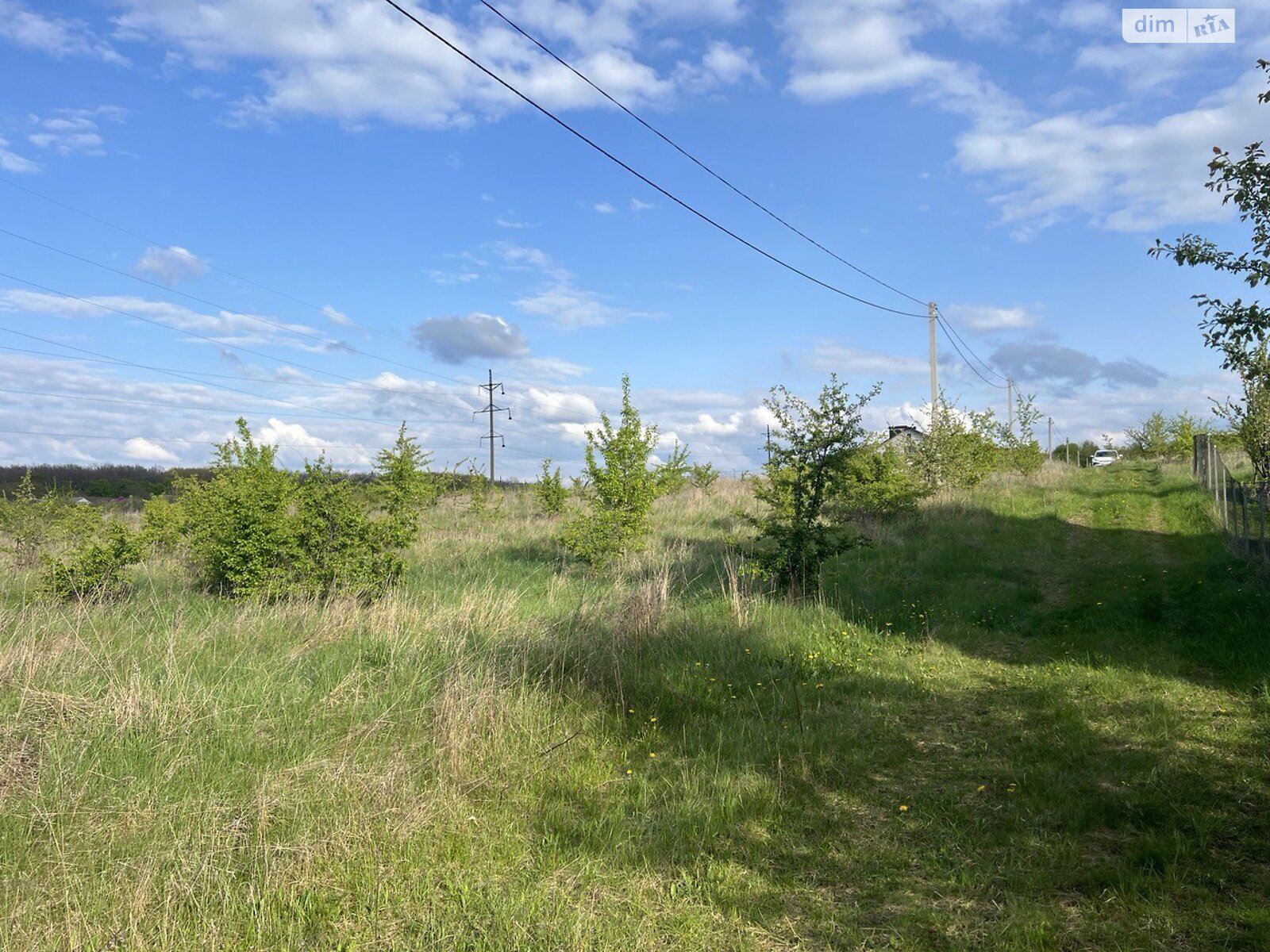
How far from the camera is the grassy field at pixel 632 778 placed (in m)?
3.64

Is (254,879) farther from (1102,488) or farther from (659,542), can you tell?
(1102,488)

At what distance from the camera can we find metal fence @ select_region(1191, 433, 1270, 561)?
37.7ft

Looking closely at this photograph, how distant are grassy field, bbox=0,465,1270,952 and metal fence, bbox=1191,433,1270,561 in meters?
1.88

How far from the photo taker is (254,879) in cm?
371

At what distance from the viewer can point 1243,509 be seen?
12117 mm

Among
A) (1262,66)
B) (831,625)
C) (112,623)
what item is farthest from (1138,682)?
(112,623)

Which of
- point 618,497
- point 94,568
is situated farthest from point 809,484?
point 94,568

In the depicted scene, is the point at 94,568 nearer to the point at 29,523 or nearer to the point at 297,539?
the point at 297,539

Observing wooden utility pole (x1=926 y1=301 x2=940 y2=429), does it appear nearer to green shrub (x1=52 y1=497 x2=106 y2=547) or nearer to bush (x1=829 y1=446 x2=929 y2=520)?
bush (x1=829 y1=446 x2=929 y2=520)

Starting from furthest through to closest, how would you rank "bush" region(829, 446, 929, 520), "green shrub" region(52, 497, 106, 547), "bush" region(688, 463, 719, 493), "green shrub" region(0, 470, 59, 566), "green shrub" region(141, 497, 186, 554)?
"bush" region(688, 463, 719, 493)
"bush" region(829, 446, 929, 520)
"green shrub" region(141, 497, 186, 554)
"green shrub" region(0, 470, 59, 566)
"green shrub" region(52, 497, 106, 547)

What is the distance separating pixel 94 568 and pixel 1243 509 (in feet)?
55.3

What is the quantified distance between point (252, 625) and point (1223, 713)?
28.9ft

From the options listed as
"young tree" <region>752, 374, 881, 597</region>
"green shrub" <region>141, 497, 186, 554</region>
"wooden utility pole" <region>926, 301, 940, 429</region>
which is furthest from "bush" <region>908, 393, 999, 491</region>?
"green shrub" <region>141, 497, 186, 554</region>

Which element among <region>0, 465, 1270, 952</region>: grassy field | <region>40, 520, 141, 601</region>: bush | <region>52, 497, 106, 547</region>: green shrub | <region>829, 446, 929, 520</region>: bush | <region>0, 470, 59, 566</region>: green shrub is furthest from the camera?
<region>829, 446, 929, 520</region>: bush
